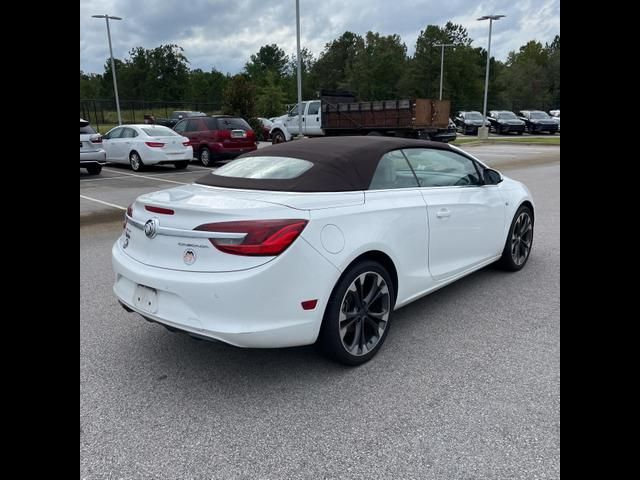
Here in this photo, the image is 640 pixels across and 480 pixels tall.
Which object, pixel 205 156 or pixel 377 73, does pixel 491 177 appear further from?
pixel 377 73

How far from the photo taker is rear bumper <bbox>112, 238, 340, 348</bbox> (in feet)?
9.02

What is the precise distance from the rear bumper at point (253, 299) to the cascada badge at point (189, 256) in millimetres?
67

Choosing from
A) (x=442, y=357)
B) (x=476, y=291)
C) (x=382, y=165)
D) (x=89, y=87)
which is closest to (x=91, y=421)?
(x=442, y=357)

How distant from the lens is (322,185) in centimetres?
330

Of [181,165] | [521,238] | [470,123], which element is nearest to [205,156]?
[181,165]

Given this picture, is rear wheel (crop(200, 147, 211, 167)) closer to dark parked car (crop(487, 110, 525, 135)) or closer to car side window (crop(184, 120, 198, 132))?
car side window (crop(184, 120, 198, 132))

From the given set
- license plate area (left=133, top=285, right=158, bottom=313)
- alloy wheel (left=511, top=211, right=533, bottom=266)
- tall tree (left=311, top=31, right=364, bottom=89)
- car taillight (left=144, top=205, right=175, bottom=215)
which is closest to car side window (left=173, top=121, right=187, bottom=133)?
alloy wheel (left=511, top=211, right=533, bottom=266)

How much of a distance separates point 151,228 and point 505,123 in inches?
1476

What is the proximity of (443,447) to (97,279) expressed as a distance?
405 cm

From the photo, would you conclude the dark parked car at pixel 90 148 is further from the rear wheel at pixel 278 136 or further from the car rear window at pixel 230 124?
→ the rear wheel at pixel 278 136

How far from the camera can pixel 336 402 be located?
2.88 meters

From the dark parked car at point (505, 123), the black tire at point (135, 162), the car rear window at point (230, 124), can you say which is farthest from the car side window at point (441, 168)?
the dark parked car at point (505, 123)

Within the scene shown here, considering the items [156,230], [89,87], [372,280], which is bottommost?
[372,280]
